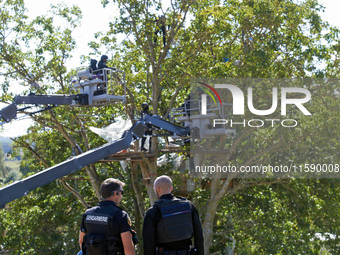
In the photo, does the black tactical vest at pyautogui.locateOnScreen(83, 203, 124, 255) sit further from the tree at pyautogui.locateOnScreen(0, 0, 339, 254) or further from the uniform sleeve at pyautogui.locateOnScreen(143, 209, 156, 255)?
the tree at pyautogui.locateOnScreen(0, 0, 339, 254)

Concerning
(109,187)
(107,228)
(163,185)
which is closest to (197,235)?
(163,185)

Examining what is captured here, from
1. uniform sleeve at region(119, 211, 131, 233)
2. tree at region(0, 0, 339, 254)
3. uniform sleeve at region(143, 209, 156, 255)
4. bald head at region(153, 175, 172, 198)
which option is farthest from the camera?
tree at region(0, 0, 339, 254)

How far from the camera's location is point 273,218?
62.4 feet

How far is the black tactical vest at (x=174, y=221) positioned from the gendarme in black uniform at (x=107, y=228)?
1.26ft

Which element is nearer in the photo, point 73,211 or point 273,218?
point 273,218

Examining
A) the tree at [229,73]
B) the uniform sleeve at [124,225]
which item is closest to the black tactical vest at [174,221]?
the uniform sleeve at [124,225]

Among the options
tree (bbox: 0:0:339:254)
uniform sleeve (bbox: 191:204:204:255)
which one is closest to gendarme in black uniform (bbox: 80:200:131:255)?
uniform sleeve (bbox: 191:204:204:255)

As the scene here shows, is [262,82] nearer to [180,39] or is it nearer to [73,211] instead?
[180,39]

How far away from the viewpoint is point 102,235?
509cm

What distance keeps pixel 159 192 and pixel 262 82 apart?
1370cm

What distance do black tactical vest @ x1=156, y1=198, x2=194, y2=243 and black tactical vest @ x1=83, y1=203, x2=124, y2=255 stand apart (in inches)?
18.7

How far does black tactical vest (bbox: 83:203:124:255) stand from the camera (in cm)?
504

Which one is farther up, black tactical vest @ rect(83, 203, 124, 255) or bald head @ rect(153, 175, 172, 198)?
bald head @ rect(153, 175, 172, 198)

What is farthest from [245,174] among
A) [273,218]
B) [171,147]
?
[171,147]
